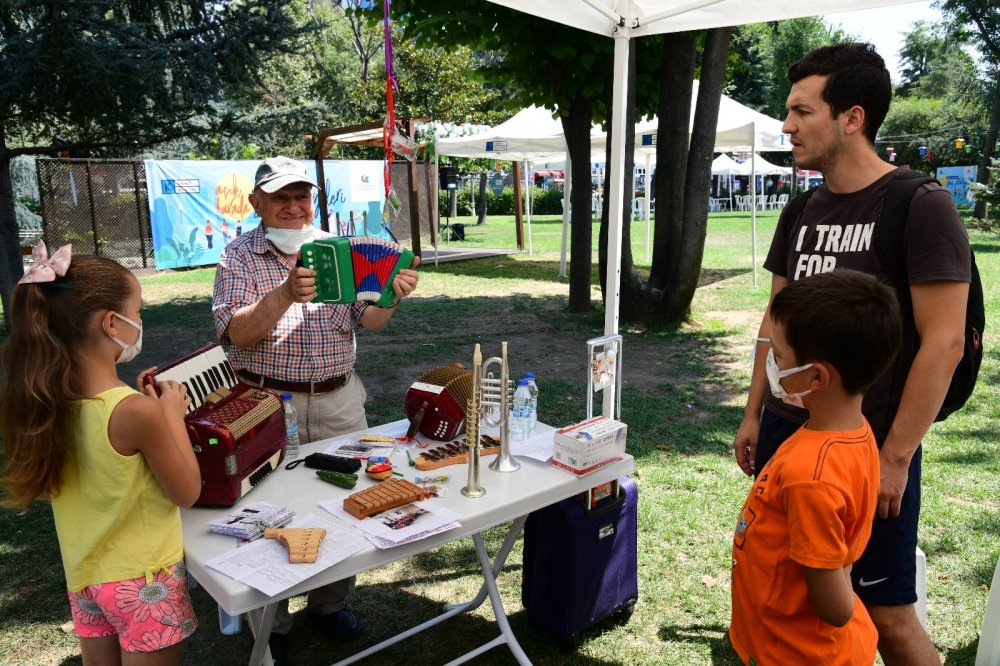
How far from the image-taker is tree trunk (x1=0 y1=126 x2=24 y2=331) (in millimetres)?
8992

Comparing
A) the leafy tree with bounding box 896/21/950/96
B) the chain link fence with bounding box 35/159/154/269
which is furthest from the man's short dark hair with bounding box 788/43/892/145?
the leafy tree with bounding box 896/21/950/96

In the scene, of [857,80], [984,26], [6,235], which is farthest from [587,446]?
[984,26]

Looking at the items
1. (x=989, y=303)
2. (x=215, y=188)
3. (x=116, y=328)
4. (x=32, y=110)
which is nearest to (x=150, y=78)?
(x=32, y=110)

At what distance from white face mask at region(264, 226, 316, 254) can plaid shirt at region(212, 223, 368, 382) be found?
3 cm

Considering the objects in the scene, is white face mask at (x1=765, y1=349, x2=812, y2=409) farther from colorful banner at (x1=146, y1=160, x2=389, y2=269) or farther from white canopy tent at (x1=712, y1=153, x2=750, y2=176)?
white canopy tent at (x1=712, y1=153, x2=750, y2=176)

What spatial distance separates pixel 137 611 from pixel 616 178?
2.35 meters

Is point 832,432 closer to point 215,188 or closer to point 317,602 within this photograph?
point 317,602

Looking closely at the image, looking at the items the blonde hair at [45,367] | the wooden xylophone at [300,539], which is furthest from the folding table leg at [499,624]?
the blonde hair at [45,367]

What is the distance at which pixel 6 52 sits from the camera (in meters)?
8.14

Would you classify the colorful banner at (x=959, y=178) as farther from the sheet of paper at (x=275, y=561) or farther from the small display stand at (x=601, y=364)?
the sheet of paper at (x=275, y=561)

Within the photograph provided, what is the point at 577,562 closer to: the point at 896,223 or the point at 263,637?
the point at 263,637

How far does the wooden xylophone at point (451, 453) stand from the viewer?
102 inches

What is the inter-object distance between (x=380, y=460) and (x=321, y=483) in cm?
24

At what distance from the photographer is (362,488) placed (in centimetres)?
243
